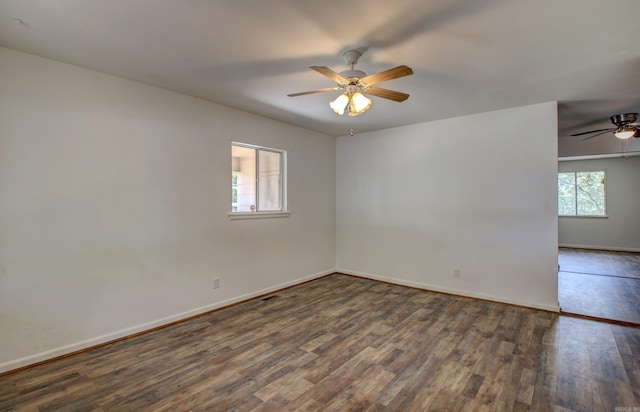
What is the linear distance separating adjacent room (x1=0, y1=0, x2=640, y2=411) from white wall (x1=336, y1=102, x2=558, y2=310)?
0.09 ft

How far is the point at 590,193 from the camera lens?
7844 mm

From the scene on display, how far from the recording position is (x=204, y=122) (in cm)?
355

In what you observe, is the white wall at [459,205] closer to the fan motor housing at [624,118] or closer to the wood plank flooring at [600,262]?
the fan motor housing at [624,118]

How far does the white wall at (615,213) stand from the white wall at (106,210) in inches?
348

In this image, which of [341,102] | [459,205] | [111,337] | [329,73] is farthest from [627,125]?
[111,337]

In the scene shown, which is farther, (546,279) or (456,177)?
(456,177)

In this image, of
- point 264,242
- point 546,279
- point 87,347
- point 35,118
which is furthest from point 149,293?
point 546,279

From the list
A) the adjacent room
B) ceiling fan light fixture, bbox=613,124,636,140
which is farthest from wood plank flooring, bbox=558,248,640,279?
ceiling fan light fixture, bbox=613,124,636,140

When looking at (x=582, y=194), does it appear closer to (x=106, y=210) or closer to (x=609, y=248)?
(x=609, y=248)

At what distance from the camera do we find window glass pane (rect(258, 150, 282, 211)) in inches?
173

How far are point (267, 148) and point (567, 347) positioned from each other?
4088 mm

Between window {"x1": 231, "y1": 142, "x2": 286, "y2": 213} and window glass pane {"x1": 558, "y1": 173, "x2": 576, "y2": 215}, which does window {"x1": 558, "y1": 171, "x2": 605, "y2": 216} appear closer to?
window glass pane {"x1": 558, "y1": 173, "x2": 576, "y2": 215}

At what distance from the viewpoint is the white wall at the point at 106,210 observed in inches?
93.7

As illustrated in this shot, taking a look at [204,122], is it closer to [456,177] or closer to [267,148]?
[267,148]
